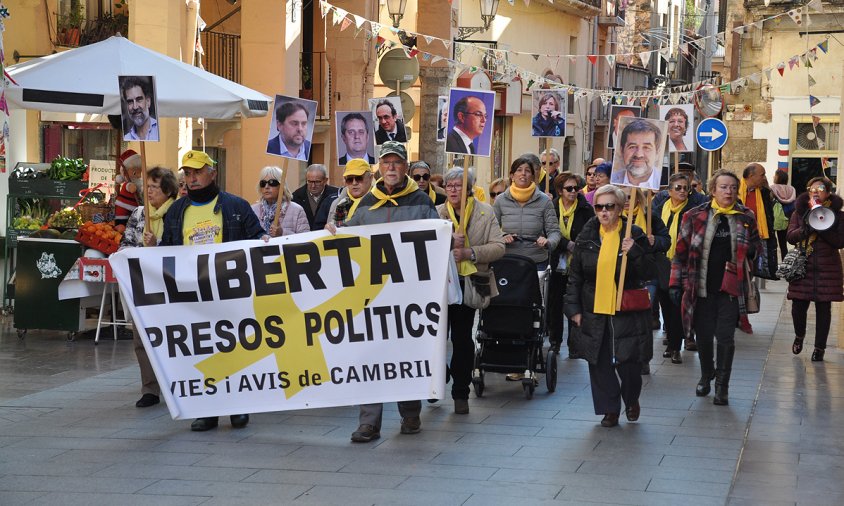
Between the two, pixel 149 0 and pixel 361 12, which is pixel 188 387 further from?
pixel 361 12

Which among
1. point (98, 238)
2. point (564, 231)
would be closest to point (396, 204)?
point (564, 231)

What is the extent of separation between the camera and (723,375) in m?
10.6

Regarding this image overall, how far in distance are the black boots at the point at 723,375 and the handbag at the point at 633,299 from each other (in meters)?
1.35

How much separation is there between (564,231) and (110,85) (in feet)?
15.2

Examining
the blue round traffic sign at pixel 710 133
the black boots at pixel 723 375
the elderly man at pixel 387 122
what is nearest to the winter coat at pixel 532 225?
the black boots at pixel 723 375

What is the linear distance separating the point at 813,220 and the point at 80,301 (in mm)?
7228

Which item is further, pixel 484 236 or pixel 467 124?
pixel 467 124

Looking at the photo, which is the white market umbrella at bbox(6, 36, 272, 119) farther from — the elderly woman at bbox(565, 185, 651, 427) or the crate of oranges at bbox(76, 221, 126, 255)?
the elderly woman at bbox(565, 185, 651, 427)

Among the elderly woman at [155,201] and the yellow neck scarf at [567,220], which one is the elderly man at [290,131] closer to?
the elderly woman at [155,201]

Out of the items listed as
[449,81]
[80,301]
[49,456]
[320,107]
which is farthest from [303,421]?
[449,81]

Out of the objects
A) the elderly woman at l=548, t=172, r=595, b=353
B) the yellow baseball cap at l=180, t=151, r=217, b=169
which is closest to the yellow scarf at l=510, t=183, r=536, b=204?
the elderly woman at l=548, t=172, r=595, b=353

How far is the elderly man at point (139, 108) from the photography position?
33.0 ft

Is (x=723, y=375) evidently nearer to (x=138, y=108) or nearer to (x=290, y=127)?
(x=290, y=127)

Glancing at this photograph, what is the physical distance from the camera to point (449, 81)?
30.0 meters
